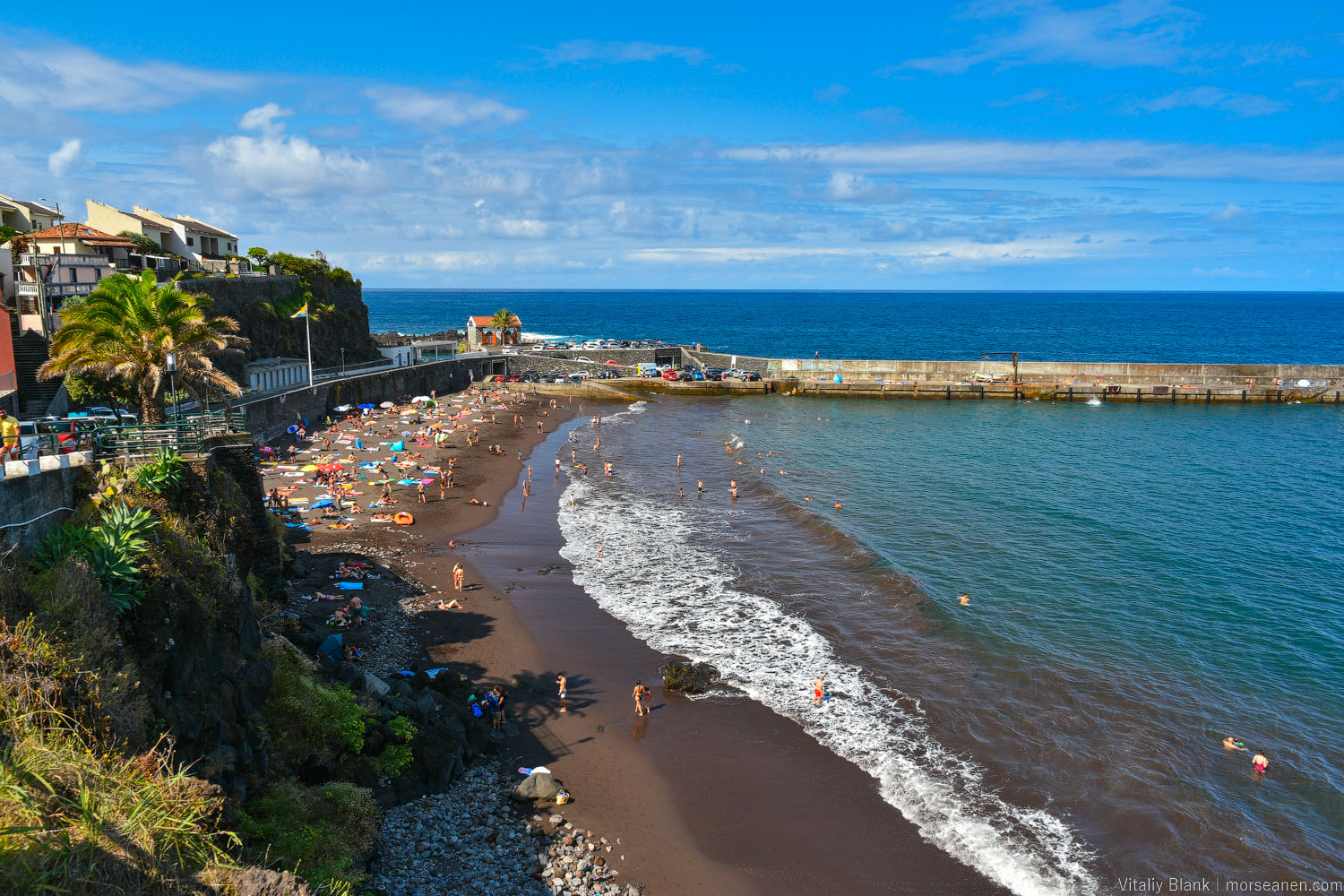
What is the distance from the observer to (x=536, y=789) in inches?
629

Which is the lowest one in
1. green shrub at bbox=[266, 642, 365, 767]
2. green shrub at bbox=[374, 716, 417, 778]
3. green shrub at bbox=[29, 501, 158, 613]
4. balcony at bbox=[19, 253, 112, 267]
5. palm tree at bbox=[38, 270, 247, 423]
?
green shrub at bbox=[374, 716, 417, 778]

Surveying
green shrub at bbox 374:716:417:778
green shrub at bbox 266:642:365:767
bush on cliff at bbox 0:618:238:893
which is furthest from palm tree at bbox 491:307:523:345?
bush on cliff at bbox 0:618:238:893

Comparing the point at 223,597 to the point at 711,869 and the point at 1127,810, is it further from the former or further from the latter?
the point at 1127,810

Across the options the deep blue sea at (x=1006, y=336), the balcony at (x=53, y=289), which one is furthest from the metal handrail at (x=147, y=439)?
the deep blue sea at (x=1006, y=336)

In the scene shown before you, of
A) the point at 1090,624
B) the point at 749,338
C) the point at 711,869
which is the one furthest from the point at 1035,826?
the point at 749,338

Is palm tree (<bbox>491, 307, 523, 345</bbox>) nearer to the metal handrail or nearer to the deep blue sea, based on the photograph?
the deep blue sea

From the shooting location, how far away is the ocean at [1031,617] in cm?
1620

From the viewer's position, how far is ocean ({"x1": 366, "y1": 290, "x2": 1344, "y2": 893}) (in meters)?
16.2

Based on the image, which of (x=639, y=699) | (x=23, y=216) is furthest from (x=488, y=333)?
(x=639, y=699)

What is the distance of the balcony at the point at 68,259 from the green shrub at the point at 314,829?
31.2 metres

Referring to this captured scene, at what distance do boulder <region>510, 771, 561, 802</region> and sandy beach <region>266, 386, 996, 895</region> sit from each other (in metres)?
0.47

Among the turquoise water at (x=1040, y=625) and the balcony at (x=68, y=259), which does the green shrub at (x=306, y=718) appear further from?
the balcony at (x=68, y=259)

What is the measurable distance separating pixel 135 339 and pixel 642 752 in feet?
53.7

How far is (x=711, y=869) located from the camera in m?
14.7
